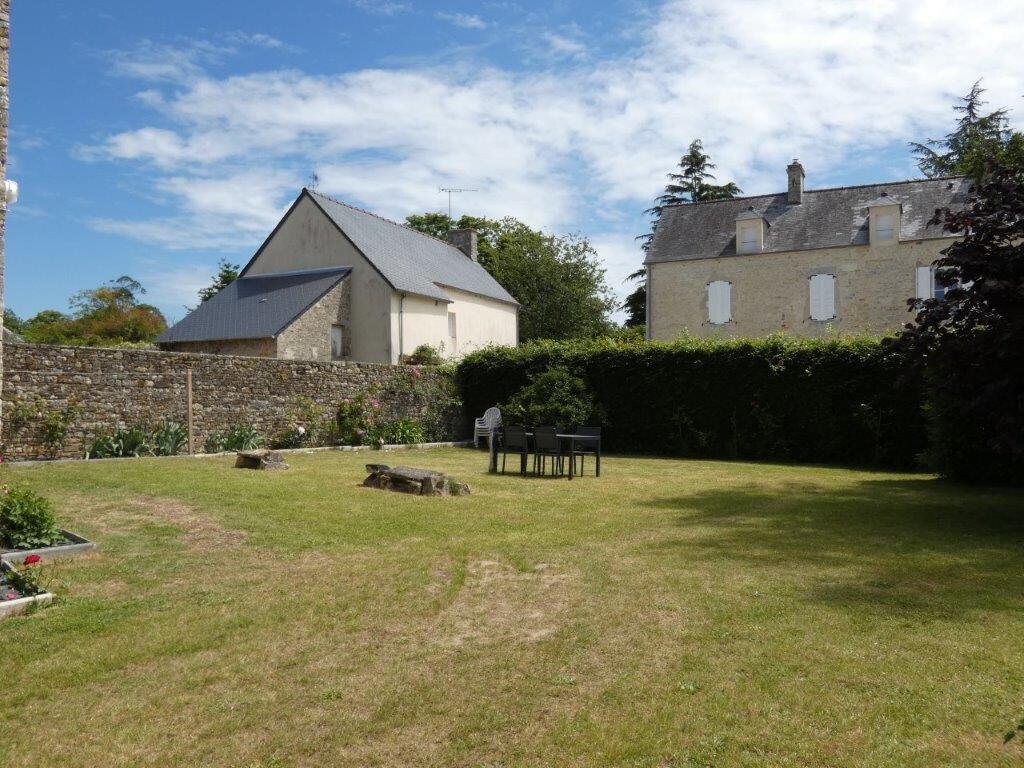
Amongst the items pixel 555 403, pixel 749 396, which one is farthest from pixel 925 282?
pixel 555 403

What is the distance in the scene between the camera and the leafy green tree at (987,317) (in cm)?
795

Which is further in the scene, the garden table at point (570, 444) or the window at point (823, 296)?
the window at point (823, 296)

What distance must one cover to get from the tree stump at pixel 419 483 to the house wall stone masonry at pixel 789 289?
19.5m

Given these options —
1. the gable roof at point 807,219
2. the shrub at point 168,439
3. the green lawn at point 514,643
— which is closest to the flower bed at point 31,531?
the green lawn at point 514,643

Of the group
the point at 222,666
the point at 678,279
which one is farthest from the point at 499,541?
the point at 678,279

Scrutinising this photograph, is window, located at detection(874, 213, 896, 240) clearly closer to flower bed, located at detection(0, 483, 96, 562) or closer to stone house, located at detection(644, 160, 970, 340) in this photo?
stone house, located at detection(644, 160, 970, 340)

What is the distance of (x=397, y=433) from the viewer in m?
18.4

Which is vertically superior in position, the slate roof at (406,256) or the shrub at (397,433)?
the slate roof at (406,256)

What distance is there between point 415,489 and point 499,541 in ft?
10.1

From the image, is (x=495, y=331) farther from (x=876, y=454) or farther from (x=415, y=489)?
(x=415, y=489)

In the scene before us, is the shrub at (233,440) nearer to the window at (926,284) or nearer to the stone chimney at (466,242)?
the window at (926,284)

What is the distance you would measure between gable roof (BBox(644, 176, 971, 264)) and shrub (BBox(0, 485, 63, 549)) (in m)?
25.6

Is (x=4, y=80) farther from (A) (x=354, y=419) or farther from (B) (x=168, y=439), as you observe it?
(A) (x=354, y=419)

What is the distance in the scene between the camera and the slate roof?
89.8 ft
